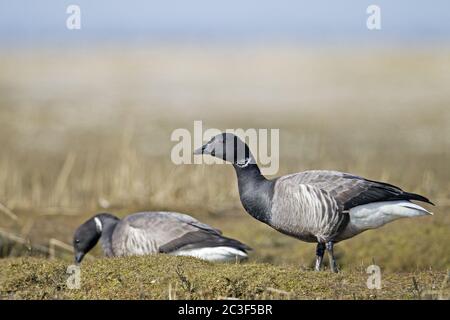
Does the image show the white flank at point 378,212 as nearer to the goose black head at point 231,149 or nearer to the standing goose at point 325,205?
A: the standing goose at point 325,205

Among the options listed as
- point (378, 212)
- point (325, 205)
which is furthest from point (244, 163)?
point (378, 212)

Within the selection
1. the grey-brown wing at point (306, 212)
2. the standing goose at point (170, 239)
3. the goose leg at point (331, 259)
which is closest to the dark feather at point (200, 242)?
the standing goose at point (170, 239)

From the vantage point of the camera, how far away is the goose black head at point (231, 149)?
9.91m

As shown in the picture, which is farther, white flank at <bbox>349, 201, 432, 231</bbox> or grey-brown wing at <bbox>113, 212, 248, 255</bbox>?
grey-brown wing at <bbox>113, 212, 248, 255</bbox>

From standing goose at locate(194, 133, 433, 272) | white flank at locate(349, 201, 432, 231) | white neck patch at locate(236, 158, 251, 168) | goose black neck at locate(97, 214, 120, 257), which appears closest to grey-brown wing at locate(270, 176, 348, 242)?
standing goose at locate(194, 133, 433, 272)

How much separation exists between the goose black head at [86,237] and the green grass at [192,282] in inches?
89.1

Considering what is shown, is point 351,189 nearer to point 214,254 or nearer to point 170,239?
point 214,254

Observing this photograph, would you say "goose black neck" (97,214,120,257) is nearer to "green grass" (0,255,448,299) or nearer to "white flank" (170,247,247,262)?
"white flank" (170,247,247,262)

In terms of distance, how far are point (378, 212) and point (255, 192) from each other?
1392 millimetres

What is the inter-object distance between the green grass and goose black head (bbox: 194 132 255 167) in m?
1.32

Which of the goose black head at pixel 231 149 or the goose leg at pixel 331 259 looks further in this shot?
the goose black head at pixel 231 149

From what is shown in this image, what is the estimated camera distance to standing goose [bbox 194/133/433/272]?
31.1ft
